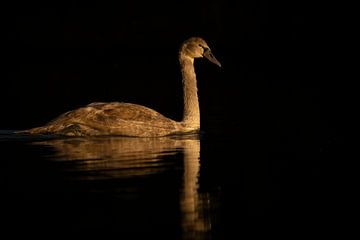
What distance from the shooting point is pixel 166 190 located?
31.6 ft

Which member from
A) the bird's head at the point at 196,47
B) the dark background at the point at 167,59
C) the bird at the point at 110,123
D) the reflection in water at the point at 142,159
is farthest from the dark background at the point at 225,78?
the bird's head at the point at 196,47

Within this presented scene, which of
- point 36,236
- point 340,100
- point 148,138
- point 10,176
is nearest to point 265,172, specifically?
point 10,176

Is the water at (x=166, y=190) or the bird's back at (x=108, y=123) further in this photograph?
the bird's back at (x=108, y=123)

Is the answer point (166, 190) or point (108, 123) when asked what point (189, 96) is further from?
point (166, 190)

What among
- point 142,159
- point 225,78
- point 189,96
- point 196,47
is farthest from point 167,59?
point 142,159

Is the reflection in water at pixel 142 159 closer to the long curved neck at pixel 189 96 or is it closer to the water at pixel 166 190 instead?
the water at pixel 166 190

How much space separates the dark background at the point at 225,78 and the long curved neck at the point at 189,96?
39 cm

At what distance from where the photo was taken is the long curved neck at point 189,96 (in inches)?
654

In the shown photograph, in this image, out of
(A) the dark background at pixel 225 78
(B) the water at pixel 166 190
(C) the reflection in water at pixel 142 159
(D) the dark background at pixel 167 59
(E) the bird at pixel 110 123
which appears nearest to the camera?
(B) the water at pixel 166 190

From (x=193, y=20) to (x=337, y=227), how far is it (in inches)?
1287

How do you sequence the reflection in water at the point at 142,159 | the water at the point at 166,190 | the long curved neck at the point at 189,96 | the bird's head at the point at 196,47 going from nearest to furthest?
the water at the point at 166,190
the reflection in water at the point at 142,159
the long curved neck at the point at 189,96
the bird's head at the point at 196,47

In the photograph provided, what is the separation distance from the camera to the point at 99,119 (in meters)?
15.9


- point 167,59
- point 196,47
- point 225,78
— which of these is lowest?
point 196,47

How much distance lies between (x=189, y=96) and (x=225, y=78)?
42.6ft
